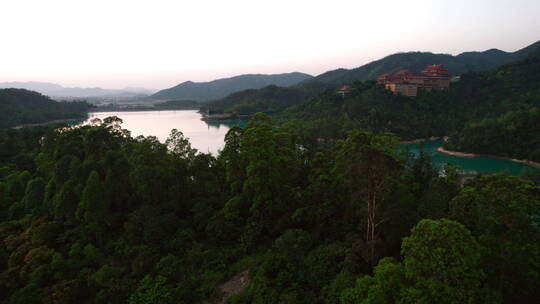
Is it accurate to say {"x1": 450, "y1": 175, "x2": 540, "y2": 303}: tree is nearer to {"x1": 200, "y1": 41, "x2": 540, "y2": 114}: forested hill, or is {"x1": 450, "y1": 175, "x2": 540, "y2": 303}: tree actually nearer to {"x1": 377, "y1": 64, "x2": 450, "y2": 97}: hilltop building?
{"x1": 377, "y1": 64, "x2": 450, "y2": 97}: hilltop building

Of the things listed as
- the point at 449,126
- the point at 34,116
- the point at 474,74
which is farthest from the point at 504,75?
the point at 34,116

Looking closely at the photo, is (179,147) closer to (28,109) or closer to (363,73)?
(28,109)

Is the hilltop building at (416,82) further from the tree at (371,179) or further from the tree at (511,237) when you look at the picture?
the tree at (511,237)

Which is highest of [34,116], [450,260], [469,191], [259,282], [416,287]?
[34,116]

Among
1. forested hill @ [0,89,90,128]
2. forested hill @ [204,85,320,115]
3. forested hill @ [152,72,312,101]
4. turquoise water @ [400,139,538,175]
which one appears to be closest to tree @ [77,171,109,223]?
turquoise water @ [400,139,538,175]

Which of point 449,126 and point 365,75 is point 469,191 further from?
point 365,75

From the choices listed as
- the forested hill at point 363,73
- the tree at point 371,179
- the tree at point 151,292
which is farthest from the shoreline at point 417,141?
the forested hill at point 363,73
